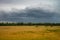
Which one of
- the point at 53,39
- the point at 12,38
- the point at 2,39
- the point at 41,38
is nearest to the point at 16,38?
the point at 12,38

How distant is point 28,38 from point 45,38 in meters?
1.29

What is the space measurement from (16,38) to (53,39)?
2716mm

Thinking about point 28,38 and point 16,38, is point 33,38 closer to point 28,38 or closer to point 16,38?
point 28,38

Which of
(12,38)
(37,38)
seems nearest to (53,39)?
(37,38)

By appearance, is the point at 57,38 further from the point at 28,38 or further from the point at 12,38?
the point at 12,38

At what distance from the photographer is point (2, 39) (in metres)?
11.5

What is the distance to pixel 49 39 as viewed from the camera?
11734mm

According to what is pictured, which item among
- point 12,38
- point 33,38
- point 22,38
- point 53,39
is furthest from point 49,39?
point 12,38

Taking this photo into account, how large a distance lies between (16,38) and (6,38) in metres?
0.74

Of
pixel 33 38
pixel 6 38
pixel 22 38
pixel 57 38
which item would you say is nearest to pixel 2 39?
pixel 6 38

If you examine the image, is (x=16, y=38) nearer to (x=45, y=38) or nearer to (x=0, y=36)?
(x=0, y=36)

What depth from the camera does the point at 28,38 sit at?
468 inches

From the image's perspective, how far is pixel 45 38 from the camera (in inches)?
475

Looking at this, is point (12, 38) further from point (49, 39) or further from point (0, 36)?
point (49, 39)
